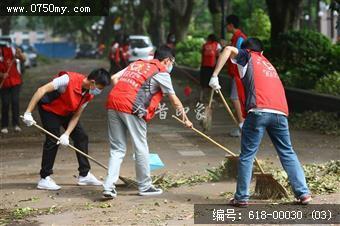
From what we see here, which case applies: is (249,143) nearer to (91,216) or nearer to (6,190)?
(91,216)

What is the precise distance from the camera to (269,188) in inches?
287

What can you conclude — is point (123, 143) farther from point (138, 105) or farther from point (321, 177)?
point (321, 177)

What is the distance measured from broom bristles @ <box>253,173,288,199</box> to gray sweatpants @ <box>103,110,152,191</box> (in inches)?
49.4

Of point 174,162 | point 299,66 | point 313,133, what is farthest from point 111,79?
point 299,66

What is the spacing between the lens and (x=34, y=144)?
12.2 m

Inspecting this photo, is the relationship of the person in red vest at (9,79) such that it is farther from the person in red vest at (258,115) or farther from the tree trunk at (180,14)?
the tree trunk at (180,14)

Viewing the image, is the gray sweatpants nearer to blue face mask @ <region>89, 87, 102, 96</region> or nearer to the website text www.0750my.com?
blue face mask @ <region>89, 87, 102, 96</region>

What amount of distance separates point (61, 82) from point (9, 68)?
5.43 m

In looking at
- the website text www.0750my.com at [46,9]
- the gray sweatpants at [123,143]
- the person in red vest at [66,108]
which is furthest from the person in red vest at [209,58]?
the gray sweatpants at [123,143]

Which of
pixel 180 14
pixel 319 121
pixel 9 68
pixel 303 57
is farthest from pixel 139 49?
pixel 319 121

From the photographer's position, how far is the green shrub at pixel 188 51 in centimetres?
2968

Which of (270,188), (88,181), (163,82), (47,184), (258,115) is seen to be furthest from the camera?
(88,181)

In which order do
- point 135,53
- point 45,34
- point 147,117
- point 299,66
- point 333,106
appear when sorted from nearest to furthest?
point 147,117
point 333,106
point 299,66
point 135,53
point 45,34

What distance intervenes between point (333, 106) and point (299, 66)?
375 centimetres
